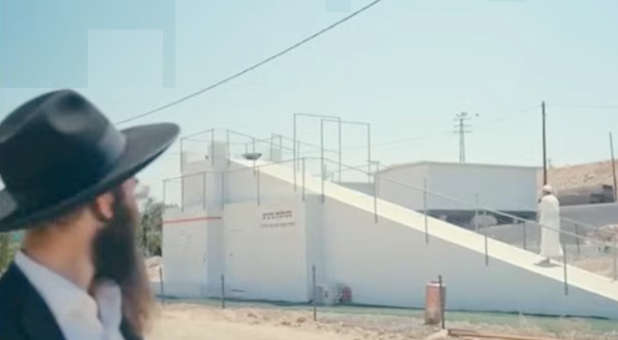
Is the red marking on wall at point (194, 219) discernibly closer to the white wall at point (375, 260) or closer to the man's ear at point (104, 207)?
the white wall at point (375, 260)

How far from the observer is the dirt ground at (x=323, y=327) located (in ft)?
47.0

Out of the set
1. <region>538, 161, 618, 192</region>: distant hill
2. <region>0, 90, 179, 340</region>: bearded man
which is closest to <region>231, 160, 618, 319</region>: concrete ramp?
<region>0, 90, 179, 340</region>: bearded man

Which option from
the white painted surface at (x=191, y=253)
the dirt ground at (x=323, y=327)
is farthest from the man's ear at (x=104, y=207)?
the white painted surface at (x=191, y=253)

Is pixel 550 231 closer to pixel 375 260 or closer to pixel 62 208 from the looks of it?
pixel 375 260

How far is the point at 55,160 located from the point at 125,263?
13.4 inches

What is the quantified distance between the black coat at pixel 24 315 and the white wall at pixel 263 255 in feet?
71.2

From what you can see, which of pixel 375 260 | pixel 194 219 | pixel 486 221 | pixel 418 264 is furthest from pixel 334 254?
pixel 486 221

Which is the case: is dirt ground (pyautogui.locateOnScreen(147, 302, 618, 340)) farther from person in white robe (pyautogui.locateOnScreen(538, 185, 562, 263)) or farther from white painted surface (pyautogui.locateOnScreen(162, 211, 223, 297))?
white painted surface (pyautogui.locateOnScreen(162, 211, 223, 297))

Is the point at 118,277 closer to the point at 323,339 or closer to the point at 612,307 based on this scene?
the point at 323,339

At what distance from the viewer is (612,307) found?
16.2m

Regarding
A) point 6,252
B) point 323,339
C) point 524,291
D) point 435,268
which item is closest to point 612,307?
point 524,291

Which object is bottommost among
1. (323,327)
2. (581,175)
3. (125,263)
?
(323,327)

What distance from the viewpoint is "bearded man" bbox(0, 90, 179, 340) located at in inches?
62.4

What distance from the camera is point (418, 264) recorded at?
20406 millimetres
